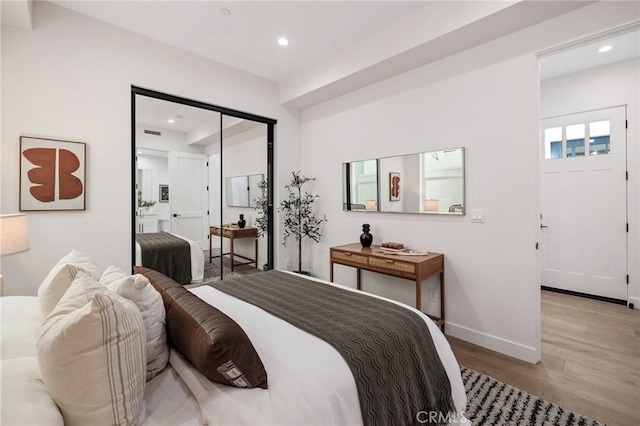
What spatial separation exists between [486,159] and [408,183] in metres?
0.81

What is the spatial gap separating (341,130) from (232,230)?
2019 millimetres

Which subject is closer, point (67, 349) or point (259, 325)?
point (67, 349)

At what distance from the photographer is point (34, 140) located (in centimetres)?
257

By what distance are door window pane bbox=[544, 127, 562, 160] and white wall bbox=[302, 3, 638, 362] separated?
240 centimetres

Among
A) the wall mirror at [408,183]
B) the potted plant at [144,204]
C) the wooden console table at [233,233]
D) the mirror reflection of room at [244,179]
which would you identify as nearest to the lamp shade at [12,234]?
the potted plant at [144,204]

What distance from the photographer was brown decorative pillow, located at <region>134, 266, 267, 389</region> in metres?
1.06

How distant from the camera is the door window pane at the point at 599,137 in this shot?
383 centimetres

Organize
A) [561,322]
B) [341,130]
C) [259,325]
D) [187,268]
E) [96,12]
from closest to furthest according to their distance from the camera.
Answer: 1. [259,325]
2. [96,12]
3. [561,322]
4. [187,268]
5. [341,130]

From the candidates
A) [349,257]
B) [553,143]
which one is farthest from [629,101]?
[349,257]

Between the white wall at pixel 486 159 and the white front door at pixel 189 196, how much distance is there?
7.14 feet

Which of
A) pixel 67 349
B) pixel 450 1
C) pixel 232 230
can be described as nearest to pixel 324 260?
pixel 232 230

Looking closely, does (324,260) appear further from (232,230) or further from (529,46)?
(529,46)

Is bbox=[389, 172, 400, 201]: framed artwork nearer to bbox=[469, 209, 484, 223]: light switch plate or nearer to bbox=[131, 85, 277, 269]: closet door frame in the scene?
bbox=[469, 209, 484, 223]: light switch plate

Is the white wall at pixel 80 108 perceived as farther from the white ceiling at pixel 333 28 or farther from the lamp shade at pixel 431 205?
the lamp shade at pixel 431 205
